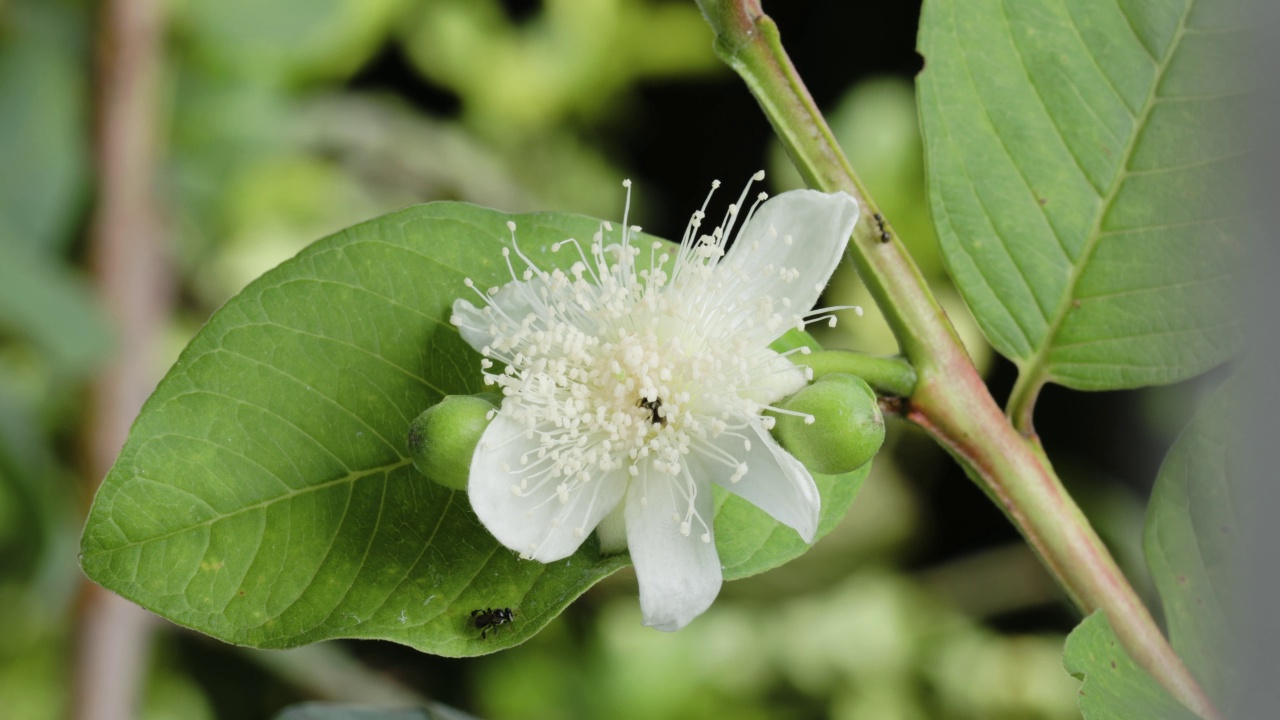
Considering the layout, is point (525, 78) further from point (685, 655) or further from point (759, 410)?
point (759, 410)

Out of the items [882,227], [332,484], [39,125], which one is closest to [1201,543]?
[882,227]

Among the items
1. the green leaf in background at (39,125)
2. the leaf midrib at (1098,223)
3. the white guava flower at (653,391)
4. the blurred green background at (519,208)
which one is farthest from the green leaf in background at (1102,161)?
the green leaf in background at (39,125)

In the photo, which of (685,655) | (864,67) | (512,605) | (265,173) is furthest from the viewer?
(864,67)

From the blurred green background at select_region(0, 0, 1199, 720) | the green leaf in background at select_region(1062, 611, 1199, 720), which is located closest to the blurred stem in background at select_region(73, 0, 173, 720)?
the blurred green background at select_region(0, 0, 1199, 720)

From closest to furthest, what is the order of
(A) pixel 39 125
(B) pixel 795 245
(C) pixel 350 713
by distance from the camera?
(B) pixel 795 245 < (C) pixel 350 713 < (A) pixel 39 125

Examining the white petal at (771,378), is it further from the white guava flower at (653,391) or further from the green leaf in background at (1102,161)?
the green leaf in background at (1102,161)

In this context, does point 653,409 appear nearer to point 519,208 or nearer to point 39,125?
point 39,125

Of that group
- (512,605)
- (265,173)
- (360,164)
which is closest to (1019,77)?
(512,605)
